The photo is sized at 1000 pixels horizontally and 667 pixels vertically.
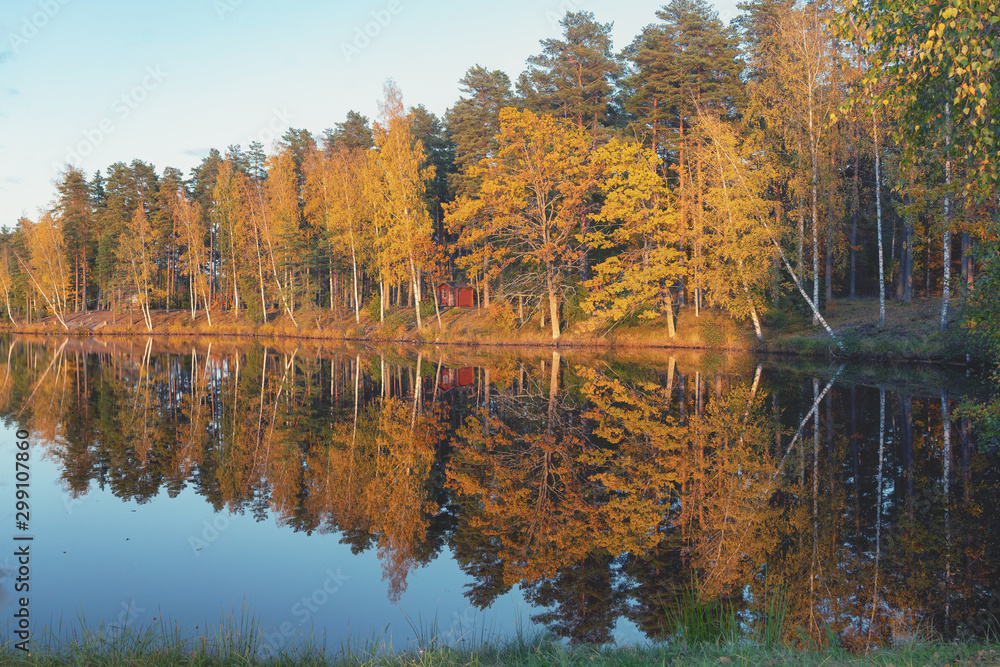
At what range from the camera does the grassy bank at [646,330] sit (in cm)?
2547

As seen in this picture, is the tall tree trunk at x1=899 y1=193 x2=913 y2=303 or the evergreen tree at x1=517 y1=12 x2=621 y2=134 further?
the evergreen tree at x1=517 y1=12 x2=621 y2=134

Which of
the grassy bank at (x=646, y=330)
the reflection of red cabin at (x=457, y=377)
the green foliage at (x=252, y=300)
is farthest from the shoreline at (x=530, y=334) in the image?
the reflection of red cabin at (x=457, y=377)

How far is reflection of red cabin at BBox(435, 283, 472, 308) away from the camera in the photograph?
178 feet

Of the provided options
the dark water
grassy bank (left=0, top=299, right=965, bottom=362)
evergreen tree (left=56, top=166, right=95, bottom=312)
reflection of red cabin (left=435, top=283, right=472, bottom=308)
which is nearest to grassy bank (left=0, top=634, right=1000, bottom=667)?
the dark water

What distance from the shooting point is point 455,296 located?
178 feet

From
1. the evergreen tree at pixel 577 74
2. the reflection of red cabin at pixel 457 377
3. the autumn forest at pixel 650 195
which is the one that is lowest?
the reflection of red cabin at pixel 457 377

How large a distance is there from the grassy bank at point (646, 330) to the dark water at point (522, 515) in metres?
8.23

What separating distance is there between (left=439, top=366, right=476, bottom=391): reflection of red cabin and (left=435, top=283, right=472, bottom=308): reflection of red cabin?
2725cm

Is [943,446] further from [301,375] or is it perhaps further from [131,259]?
[131,259]

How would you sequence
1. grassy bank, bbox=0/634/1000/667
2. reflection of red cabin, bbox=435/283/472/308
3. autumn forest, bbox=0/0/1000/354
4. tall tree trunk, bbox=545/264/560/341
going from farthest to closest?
reflection of red cabin, bbox=435/283/472/308 → tall tree trunk, bbox=545/264/560/341 → autumn forest, bbox=0/0/1000/354 → grassy bank, bbox=0/634/1000/667

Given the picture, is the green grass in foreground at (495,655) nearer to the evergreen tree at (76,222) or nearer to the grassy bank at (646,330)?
the grassy bank at (646,330)

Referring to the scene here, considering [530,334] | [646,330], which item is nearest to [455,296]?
[530,334]

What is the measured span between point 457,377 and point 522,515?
50.8 ft

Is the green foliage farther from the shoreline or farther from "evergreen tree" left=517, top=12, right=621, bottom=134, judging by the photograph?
"evergreen tree" left=517, top=12, right=621, bottom=134
